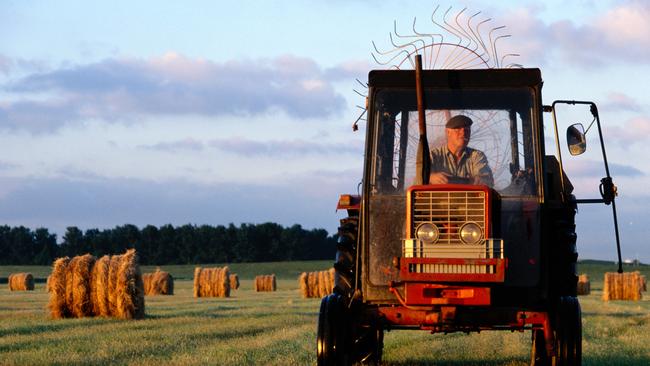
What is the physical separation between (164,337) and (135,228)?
Result: 9460cm

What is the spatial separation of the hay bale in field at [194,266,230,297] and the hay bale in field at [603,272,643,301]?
13.2 m

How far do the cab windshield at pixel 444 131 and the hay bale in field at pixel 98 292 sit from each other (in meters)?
12.3

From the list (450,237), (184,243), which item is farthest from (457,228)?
(184,243)

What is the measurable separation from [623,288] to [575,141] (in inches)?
1100

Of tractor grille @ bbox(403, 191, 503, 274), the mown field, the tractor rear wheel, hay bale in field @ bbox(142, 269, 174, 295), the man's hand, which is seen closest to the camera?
tractor grille @ bbox(403, 191, 503, 274)

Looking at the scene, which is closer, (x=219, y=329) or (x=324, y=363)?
(x=324, y=363)

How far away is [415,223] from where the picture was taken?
27.6 feet

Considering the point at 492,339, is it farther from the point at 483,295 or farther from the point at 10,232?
the point at 10,232

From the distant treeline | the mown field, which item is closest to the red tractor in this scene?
the mown field

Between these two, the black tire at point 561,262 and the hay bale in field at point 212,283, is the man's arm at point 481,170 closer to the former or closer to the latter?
the black tire at point 561,262

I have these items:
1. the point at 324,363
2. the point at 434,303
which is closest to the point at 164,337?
the point at 324,363

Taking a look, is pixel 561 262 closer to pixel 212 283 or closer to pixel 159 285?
pixel 212 283

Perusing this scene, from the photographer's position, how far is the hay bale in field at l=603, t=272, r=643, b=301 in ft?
116

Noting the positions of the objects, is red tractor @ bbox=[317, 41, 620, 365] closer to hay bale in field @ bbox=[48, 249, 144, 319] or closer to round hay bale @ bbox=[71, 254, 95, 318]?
hay bale in field @ bbox=[48, 249, 144, 319]
